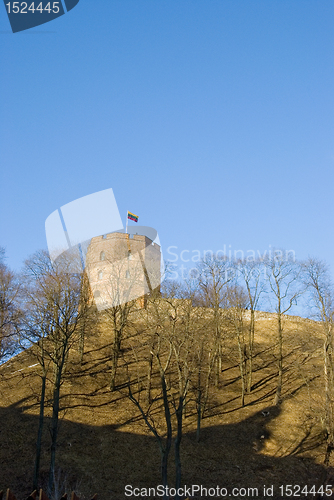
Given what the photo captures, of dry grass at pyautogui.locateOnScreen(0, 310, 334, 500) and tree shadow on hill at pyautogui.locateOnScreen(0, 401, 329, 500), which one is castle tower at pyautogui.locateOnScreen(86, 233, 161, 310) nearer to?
dry grass at pyautogui.locateOnScreen(0, 310, 334, 500)

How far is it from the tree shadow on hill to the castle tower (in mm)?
16554

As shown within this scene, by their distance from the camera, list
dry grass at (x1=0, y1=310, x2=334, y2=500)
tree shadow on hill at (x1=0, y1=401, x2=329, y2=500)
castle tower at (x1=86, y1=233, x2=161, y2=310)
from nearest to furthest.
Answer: tree shadow on hill at (x1=0, y1=401, x2=329, y2=500) < dry grass at (x1=0, y1=310, x2=334, y2=500) < castle tower at (x1=86, y1=233, x2=161, y2=310)

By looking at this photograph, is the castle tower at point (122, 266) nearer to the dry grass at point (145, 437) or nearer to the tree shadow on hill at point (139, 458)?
the dry grass at point (145, 437)

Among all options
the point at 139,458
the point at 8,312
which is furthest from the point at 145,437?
the point at 8,312

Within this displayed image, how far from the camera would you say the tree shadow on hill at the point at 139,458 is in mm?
19688

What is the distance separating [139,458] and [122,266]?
24.2 meters

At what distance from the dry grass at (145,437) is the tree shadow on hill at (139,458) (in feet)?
0.16

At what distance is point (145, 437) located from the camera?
2386 cm

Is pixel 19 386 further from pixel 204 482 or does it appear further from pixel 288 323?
pixel 288 323

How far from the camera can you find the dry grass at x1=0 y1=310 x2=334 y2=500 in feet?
65.9

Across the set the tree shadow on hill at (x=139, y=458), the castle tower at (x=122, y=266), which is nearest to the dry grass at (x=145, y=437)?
the tree shadow on hill at (x=139, y=458)

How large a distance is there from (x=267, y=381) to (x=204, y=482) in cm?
1376

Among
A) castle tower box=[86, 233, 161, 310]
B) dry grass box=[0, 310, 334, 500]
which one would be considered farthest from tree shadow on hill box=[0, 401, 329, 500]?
castle tower box=[86, 233, 161, 310]

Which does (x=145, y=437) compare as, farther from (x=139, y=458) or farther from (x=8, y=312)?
(x=8, y=312)
